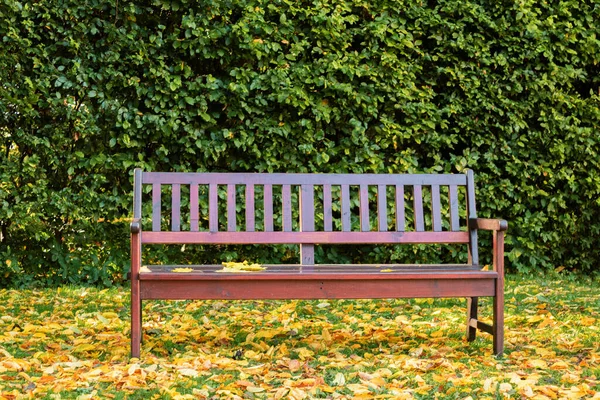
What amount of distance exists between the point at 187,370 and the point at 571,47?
5.13 meters

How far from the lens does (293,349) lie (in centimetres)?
407

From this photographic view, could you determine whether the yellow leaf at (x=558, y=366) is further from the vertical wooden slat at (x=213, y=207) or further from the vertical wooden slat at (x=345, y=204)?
the vertical wooden slat at (x=213, y=207)

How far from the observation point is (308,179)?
14.5 ft

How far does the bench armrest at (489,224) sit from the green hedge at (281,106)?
7.20 feet

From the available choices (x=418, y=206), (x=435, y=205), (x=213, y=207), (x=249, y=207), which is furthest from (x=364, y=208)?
(x=213, y=207)

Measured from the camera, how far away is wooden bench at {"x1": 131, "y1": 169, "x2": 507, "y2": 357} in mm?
3742

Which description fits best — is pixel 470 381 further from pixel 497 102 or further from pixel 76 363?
pixel 497 102

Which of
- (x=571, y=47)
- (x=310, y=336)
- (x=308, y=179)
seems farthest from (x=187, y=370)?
(x=571, y=47)

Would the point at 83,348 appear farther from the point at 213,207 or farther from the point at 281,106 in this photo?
the point at 281,106

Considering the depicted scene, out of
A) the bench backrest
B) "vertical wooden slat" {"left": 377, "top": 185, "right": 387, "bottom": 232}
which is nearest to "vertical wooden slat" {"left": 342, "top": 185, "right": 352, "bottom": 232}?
the bench backrest

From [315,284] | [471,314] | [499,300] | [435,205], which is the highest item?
[435,205]

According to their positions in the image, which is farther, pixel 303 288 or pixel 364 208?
pixel 364 208

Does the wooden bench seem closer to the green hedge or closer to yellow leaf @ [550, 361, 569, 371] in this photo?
yellow leaf @ [550, 361, 569, 371]

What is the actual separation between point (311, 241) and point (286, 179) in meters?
0.39
